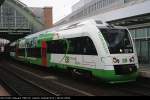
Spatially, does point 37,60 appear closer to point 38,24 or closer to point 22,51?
point 22,51

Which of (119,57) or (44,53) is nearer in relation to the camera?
(119,57)

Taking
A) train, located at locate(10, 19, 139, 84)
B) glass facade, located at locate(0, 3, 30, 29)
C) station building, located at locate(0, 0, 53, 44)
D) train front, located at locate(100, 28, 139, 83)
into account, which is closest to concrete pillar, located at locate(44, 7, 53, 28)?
station building, located at locate(0, 0, 53, 44)

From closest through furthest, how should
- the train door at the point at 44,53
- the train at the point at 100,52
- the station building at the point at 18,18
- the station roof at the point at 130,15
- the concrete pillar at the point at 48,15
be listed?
the train at the point at 100,52 → the station roof at the point at 130,15 → the train door at the point at 44,53 → the station building at the point at 18,18 → the concrete pillar at the point at 48,15

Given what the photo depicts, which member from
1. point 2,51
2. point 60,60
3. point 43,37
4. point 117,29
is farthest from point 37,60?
point 2,51

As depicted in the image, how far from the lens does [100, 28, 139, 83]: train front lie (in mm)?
14953

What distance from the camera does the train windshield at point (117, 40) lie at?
15.4m

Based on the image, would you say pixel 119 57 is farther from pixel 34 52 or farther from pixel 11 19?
pixel 11 19

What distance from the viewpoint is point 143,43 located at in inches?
1011

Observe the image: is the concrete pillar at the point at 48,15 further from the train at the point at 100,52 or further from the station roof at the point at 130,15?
the train at the point at 100,52

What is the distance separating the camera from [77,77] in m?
18.6

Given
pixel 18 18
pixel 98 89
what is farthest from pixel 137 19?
pixel 18 18

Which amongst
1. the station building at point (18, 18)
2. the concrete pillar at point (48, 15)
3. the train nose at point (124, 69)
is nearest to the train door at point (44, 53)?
the train nose at point (124, 69)

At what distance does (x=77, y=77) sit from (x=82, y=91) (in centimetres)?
346

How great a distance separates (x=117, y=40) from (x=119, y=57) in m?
0.91
